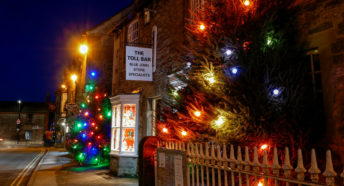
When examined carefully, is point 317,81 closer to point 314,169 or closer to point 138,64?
point 314,169

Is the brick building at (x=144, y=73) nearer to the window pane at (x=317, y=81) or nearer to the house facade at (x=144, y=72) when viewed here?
the house facade at (x=144, y=72)

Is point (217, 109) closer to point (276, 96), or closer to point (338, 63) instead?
point (276, 96)

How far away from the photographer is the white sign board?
807 cm

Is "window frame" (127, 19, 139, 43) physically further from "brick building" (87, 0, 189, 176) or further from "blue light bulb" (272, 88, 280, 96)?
"blue light bulb" (272, 88, 280, 96)

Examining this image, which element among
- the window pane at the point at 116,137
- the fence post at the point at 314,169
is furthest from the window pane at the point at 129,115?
the fence post at the point at 314,169

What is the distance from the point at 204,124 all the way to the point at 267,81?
1423 mm

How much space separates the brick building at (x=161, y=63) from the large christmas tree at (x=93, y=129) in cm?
120

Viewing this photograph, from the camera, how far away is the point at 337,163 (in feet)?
14.0

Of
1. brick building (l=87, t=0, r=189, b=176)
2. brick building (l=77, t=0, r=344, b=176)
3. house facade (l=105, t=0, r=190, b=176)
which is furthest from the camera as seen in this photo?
brick building (l=87, t=0, r=189, b=176)

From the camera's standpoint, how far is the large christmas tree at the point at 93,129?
13194mm

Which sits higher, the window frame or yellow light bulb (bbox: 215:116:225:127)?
the window frame

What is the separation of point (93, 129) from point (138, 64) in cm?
631

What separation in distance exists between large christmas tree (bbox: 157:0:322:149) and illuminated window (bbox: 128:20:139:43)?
22.2 feet

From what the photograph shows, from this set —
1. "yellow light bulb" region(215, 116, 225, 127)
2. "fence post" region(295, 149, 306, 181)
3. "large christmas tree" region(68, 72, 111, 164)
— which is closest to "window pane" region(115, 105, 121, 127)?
"large christmas tree" region(68, 72, 111, 164)
